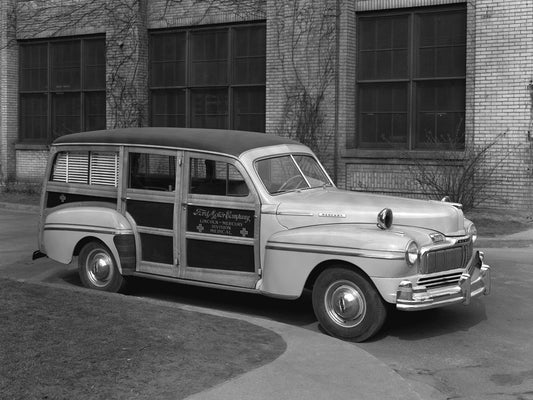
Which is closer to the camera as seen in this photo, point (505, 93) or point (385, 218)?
point (385, 218)

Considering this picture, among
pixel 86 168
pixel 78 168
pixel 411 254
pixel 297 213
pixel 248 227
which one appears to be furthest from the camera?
pixel 78 168

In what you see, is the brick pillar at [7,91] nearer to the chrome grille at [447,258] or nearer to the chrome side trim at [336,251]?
the chrome side trim at [336,251]

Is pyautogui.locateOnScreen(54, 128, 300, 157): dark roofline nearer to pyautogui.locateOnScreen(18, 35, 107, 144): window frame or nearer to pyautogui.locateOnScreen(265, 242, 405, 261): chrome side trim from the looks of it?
pyautogui.locateOnScreen(265, 242, 405, 261): chrome side trim

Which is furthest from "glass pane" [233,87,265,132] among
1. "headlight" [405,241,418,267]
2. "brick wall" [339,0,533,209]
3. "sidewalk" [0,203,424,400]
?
"headlight" [405,241,418,267]

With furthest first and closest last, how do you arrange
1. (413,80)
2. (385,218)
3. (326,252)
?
(413,80), (326,252), (385,218)

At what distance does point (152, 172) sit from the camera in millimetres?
8641

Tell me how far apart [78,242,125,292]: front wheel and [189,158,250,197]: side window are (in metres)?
1.55

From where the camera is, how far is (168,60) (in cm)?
2019

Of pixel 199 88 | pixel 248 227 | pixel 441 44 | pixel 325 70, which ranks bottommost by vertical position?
pixel 248 227

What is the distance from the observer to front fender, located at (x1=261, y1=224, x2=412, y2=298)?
21.9 feet

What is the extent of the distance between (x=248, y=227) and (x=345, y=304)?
55.5 inches

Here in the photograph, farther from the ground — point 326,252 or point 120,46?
point 120,46

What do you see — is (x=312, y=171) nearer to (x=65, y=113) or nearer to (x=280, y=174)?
(x=280, y=174)

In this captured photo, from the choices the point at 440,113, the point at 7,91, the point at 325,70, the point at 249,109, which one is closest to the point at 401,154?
the point at 440,113
